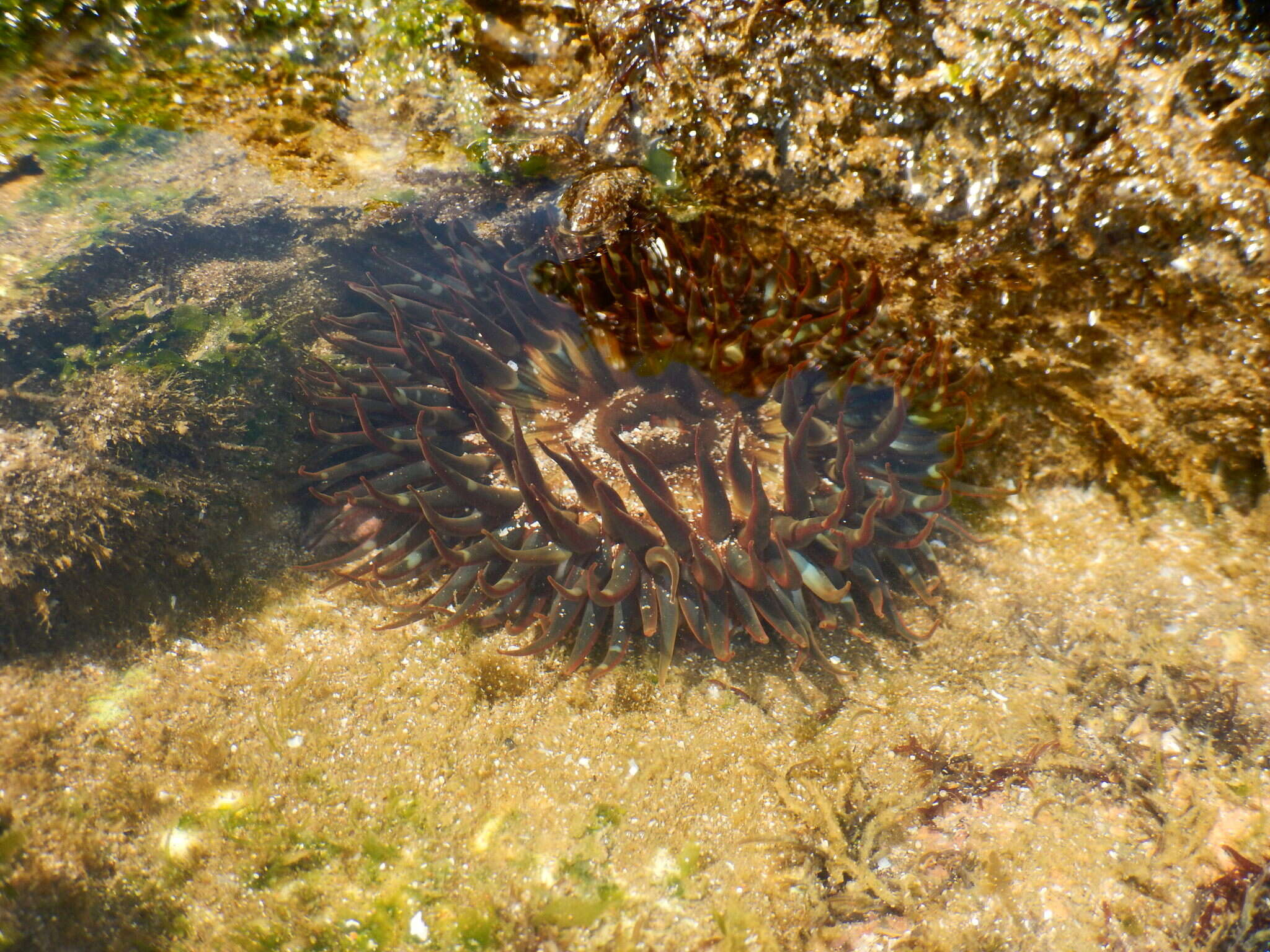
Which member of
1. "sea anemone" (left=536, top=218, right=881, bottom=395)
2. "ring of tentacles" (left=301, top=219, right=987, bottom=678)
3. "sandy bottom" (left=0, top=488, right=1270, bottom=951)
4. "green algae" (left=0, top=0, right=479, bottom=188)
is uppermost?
"green algae" (left=0, top=0, right=479, bottom=188)

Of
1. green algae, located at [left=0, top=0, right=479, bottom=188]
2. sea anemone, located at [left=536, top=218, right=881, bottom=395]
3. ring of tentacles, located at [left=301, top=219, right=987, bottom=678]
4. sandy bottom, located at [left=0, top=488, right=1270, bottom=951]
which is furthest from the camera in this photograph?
green algae, located at [left=0, top=0, right=479, bottom=188]

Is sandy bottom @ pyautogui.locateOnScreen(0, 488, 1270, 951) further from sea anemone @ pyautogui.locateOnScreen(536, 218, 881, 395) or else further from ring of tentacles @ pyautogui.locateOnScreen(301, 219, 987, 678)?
sea anemone @ pyautogui.locateOnScreen(536, 218, 881, 395)

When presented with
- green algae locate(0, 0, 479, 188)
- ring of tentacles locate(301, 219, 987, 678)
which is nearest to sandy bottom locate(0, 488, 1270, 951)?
ring of tentacles locate(301, 219, 987, 678)

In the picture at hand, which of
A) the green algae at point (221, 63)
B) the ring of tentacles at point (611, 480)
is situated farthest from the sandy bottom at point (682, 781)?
the green algae at point (221, 63)

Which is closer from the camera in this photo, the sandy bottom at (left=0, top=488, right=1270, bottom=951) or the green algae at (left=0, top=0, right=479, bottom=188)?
the sandy bottom at (left=0, top=488, right=1270, bottom=951)

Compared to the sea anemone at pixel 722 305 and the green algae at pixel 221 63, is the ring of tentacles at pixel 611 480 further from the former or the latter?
the green algae at pixel 221 63

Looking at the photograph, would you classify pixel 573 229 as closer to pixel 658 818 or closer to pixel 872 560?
pixel 872 560

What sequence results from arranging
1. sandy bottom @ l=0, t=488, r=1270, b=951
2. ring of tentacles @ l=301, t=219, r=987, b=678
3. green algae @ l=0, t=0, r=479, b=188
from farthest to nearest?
green algae @ l=0, t=0, r=479, b=188 → ring of tentacles @ l=301, t=219, r=987, b=678 → sandy bottom @ l=0, t=488, r=1270, b=951
